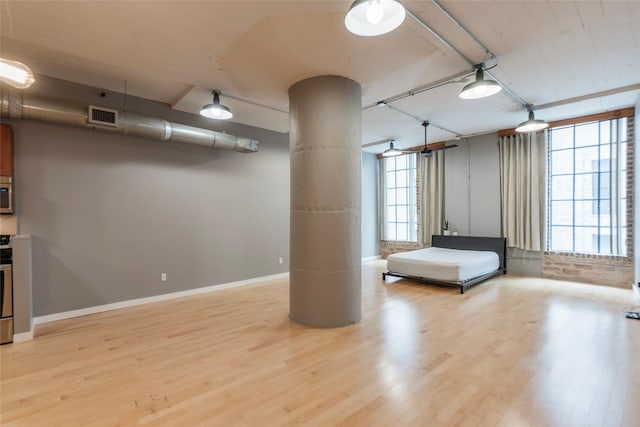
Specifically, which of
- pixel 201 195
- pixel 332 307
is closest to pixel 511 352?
pixel 332 307

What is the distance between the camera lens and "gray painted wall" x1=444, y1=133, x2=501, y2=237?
6.60 m

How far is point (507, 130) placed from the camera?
632 centimetres

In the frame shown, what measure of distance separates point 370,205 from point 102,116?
6.55 m

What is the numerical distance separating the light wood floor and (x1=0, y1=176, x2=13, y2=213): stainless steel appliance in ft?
4.76

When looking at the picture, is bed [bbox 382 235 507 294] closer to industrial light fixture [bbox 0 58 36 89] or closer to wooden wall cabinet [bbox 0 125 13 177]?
industrial light fixture [bbox 0 58 36 89]

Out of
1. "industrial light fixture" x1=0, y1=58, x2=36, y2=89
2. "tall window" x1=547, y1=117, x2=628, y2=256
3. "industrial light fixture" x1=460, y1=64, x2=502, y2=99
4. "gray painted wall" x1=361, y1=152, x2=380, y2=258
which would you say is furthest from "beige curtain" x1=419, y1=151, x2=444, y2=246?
"industrial light fixture" x1=0, y1=58, x2=36, y2=89

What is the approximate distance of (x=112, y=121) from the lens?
12.5 feet

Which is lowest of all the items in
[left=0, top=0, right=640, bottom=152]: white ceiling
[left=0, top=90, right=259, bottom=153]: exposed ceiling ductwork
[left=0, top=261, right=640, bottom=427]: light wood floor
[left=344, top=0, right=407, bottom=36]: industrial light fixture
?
[left=0, top=261, right=640, bottom=427]: light wood floor

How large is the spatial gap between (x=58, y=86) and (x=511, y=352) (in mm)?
6064

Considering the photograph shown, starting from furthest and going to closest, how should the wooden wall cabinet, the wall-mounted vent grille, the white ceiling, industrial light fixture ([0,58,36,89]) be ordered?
the wall-mounted vent grille
the wooden wall cabinet
the white ceiling
industrial light fixture ([0,58,36,89])

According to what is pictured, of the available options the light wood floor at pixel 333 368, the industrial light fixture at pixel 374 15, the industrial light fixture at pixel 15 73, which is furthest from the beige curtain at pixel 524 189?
the industrial light fixture at pixel 15 73

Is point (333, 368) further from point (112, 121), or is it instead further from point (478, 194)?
point (478, 194)

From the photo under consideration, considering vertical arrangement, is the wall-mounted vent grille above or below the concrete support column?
above

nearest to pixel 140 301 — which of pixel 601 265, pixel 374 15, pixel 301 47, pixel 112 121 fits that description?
pixel 112 121
